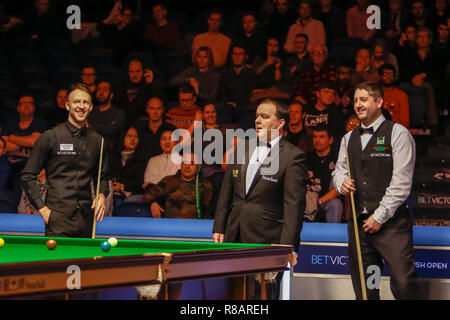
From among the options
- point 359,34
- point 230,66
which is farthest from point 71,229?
point 359,34

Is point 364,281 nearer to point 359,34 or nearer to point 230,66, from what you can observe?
point 230,66

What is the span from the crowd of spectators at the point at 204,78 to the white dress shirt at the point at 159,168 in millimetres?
10

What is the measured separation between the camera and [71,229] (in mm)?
4531

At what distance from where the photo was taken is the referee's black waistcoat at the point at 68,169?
14.9 ft

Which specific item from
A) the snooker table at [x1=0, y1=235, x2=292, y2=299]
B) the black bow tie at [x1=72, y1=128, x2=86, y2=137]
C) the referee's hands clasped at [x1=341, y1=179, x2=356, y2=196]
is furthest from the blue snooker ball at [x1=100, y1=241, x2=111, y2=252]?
the referee's hands clasped at [x1=341, y1=179, x2=356, y2=196]

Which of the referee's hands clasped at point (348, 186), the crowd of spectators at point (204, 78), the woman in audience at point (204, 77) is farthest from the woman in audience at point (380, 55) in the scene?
the referee's hands clasped at point (348, 186)

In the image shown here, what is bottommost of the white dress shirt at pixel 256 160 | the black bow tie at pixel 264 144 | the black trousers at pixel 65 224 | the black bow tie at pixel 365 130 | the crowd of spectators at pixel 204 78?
the black trousers at pixel 65 224

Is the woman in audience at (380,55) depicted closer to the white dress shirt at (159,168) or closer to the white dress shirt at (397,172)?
the white dress shirt at (159,168)

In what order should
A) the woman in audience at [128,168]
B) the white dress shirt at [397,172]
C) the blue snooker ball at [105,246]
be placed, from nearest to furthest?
the blue snooker ball at [105,246]
the white dress shirt at [397,172]
the woman in audience at [128,168]

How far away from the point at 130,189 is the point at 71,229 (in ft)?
7.58

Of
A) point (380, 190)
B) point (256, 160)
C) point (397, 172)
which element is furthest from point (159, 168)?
point (397, 172)

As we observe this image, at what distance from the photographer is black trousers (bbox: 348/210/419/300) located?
424cm
